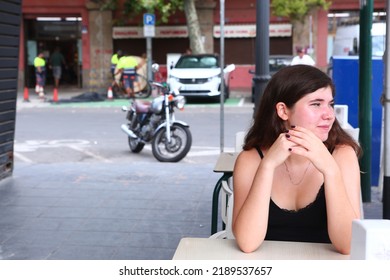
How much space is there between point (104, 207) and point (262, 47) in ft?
7.45

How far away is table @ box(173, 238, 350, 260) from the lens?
92.4 inches

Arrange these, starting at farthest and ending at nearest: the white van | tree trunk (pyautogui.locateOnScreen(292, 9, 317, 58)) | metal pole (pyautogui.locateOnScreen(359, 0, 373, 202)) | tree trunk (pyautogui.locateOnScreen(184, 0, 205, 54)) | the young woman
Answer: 1. tree trunk (pyautogui.locateOnScreen(292, 9, 317, 58))
2. tree trunk (pyautogui.locateOnScreen(184, 0, 205, 54))
3. the white van
4. metal pole (pyautogui.locateOnScreen(359, 0, 373, 202))
5. the young woman

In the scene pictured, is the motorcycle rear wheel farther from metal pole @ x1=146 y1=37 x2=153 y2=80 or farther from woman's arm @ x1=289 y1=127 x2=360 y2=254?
metal pole @ x1=146 y1=37 x2=153 y2=80

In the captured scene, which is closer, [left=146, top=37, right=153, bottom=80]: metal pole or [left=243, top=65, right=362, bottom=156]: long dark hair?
[left=243, top=65, right=362, bottom=156]: long dark hair

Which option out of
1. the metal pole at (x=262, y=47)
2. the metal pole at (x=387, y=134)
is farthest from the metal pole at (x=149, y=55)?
the metal pole at (x=387, y=134)

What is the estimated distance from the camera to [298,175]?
2795 millimetres

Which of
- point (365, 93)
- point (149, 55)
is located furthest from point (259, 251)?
point (149, 55)

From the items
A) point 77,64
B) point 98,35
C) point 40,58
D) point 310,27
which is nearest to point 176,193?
point 40,58

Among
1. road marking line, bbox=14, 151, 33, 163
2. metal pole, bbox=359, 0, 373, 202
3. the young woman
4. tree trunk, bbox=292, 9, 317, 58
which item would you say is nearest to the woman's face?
the young woman

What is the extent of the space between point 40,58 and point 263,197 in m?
22.5
